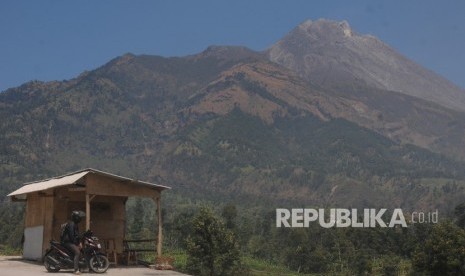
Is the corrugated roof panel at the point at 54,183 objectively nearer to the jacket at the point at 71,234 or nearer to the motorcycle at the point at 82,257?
the jacket at the point at 71,234

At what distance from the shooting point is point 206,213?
32531 millimetres

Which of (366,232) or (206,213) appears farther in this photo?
(366,232)

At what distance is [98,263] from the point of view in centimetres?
1861

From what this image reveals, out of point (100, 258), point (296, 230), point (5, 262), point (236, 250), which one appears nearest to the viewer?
point (100, 258)

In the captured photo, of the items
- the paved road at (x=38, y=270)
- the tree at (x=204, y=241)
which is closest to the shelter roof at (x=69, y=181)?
the paved road at (x=38, y=270)

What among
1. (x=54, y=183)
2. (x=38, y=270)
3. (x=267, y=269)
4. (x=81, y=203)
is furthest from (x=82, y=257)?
(x=267, y=269)

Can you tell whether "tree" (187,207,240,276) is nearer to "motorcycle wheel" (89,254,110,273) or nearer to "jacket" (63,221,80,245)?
"motorcycle wheel" (89,254,110,273)

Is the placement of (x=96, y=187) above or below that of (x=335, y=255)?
above

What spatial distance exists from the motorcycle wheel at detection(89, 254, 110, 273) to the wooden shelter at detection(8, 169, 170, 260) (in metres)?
2.27

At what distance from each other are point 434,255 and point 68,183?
70.7 ft

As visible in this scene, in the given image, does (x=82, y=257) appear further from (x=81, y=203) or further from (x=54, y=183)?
(x=81, y=203)

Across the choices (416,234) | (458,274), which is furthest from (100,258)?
(416,234)

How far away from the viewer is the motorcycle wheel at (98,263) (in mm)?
18406

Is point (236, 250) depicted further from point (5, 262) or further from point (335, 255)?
point (335, 255)
